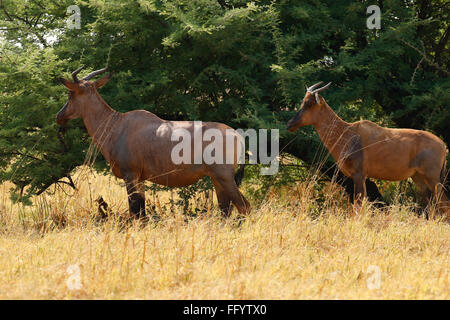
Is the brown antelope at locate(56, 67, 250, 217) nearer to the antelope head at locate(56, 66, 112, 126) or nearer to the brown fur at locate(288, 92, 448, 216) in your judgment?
the antelope head at locate(56, 66, 112, 126)

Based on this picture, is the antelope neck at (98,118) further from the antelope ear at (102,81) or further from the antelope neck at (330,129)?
the antelope neck at (330,129)

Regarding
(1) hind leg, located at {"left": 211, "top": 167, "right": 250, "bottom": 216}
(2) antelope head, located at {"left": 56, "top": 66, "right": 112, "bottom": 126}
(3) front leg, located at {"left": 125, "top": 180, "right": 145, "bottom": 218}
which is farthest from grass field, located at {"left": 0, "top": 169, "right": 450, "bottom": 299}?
(2) antelope head, located at {"left": 56, "top": 66, "right": 112, "bottom": 126}

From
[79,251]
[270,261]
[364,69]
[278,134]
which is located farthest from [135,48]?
[270,261]

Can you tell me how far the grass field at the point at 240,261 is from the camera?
4.40m

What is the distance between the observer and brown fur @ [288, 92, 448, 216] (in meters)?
7.26

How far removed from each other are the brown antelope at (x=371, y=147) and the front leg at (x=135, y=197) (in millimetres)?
2143

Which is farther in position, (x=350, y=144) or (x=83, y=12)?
(x=83, y=12)

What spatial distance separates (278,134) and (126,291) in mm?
4017

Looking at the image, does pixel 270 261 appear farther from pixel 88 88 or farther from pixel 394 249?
pixel 88 88

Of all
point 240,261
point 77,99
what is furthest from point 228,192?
point 77,99

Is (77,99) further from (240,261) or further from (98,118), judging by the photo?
A: (240,261)

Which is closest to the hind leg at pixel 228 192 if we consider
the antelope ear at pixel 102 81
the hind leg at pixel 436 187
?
the antelope ear at pixel 102 81

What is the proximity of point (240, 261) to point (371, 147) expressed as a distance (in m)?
3.19

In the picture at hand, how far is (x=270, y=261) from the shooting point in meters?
5.05
